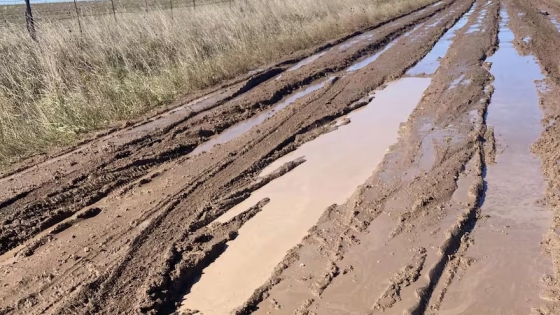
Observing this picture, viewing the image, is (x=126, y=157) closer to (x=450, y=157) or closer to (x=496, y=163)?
(x=450, y=157)

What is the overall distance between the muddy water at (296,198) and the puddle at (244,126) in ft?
4.05

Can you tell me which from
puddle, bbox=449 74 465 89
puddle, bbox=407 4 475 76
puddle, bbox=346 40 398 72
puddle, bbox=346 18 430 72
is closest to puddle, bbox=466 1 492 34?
puddle, bbox=407 4 475 76

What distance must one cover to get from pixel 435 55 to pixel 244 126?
7519mm

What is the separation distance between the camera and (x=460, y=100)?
8867 millimetres

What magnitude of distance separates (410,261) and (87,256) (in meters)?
2.94

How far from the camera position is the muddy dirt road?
3.99 meters

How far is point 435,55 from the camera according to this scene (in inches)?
531

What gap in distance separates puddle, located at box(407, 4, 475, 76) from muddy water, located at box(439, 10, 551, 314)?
3.43m

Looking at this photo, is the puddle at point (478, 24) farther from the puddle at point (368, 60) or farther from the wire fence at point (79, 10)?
the wire fence at point (79, 10)

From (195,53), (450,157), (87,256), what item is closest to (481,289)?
(450,157)

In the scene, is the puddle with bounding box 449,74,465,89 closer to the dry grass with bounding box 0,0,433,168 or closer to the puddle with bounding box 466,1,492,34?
the dry grass with bounding box 0,0,433,168

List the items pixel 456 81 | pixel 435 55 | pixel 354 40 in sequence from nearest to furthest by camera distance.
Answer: pixel 456 81 → pixel 435 55 → pixel 354 40

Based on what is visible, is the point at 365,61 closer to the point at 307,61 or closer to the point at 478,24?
the point at 307,61

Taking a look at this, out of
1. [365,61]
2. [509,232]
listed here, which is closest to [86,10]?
[365,61]
